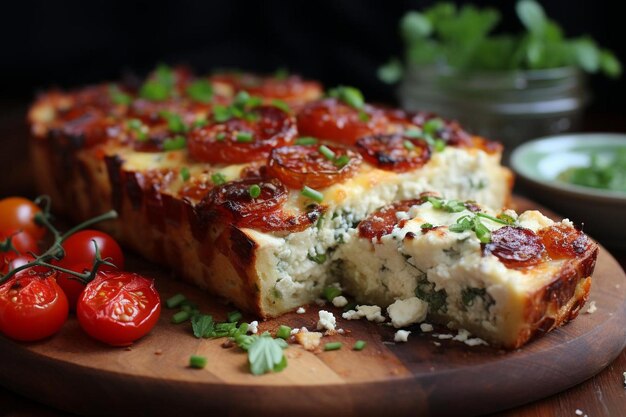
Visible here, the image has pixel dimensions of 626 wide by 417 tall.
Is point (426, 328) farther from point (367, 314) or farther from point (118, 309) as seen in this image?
point (118, 309)

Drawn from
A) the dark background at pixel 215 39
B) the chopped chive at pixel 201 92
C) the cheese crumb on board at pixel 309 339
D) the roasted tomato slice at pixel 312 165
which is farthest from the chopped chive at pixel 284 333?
the dark background at pixel 215 39

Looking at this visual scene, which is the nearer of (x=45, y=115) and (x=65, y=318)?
(x=65, y=318)

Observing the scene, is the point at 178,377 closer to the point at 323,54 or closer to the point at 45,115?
the point at 45,115

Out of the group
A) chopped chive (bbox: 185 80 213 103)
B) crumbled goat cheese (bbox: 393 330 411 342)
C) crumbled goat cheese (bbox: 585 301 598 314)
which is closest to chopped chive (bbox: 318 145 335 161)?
crumbled goat cheese (bbox: 393 330 411 342)

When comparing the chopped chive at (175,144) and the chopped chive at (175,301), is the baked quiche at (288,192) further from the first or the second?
the chopped chive at (175,301)

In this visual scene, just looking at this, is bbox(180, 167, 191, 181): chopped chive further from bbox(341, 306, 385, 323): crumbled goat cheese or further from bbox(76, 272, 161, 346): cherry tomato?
bbox(341, 306, 385, 323): crumbled goat cheese

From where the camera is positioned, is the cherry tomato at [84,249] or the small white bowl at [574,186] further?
the small white bowl at [574,186]

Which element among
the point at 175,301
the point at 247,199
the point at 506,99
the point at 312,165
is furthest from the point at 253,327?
the point at 506,99

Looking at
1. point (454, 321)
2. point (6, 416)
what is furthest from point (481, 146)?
point (6, 416)
